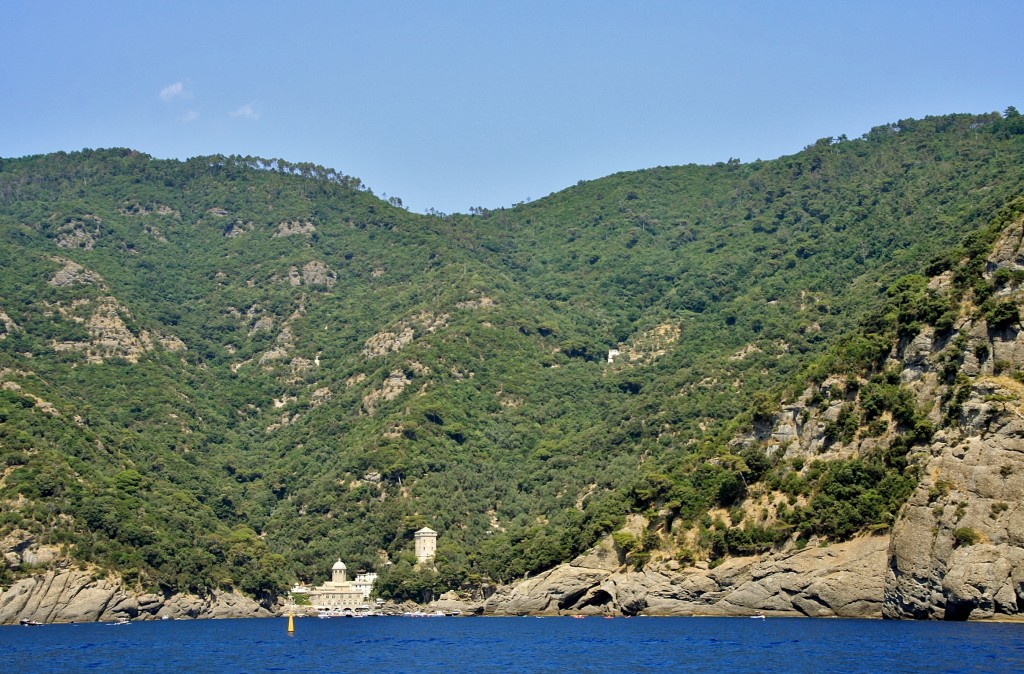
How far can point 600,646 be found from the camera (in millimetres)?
93375

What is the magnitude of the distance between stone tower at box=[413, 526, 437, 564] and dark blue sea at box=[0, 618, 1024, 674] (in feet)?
126

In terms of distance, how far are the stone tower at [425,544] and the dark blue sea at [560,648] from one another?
38.5m

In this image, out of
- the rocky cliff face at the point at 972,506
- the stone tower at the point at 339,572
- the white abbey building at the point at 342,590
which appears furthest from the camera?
the stone tower at the point at 339,572

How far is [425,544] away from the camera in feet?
551

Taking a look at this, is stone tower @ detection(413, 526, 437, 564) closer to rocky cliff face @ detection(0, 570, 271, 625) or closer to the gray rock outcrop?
rocky cliff face @ detection(0, 570, 271, 625)

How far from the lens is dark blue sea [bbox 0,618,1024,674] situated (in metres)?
76.6

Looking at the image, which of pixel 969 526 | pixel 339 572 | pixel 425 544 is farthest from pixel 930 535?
pixel 339 572

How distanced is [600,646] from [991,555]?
92.0 feet

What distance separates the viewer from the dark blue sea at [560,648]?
251ft

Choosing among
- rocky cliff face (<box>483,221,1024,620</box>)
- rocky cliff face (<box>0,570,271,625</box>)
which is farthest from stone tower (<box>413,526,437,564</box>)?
rocky cliff face (<box>483,221,1024,620</box>)

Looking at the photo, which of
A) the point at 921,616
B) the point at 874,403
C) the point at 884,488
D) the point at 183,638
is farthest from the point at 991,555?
the point at 183,638

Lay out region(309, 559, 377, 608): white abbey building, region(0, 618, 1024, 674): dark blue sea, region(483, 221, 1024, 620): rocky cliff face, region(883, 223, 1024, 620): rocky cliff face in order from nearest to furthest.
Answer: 1. region(0, 618, 1024, 674): dark blue sea
2. region(883, 223, 1024, 620): rocky cliff face
3. region(483, 221, 1024, 620): rocky cliff face
4. region(309, 559, 377, 608): white abbey building

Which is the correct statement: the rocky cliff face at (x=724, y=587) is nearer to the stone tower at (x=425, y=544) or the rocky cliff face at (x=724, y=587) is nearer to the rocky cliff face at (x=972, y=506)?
the rocky cliff face at (x=972, y=506)

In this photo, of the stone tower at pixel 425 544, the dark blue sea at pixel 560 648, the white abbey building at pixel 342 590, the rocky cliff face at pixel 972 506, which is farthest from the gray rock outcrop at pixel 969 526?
the white abbey building at pixel 342 590
